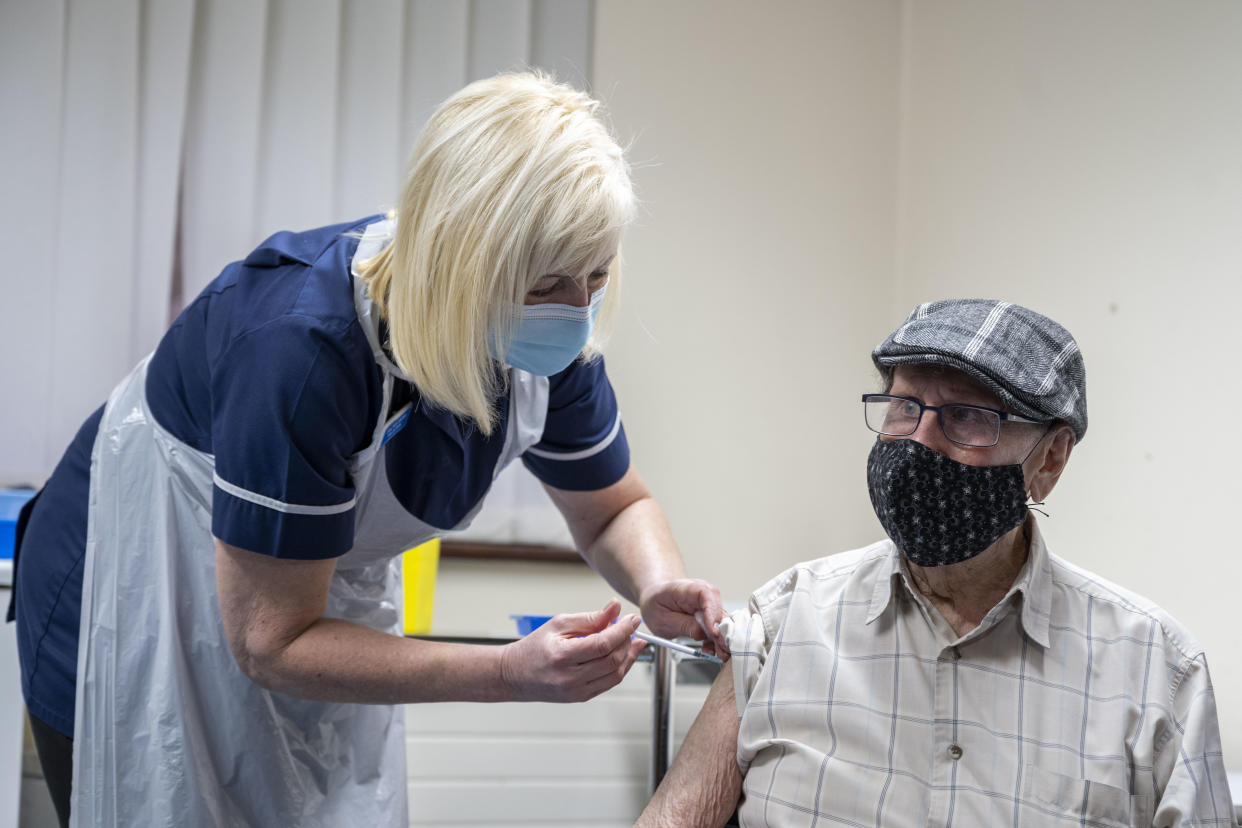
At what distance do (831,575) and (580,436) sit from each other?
16.6 inches

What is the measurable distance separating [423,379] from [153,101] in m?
1.78

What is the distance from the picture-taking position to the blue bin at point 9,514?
2.22 m

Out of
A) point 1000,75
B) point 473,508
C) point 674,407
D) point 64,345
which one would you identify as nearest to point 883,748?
point 473,508

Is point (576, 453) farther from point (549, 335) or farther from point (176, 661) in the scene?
point (176, 661)

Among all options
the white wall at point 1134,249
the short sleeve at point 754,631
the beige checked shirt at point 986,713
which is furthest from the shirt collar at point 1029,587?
the white wall at point 1134,249

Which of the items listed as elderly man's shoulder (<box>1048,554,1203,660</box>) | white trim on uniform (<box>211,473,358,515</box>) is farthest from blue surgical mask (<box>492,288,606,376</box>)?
elderly man's shoulder (<box>1048,554,1203,660</box>)

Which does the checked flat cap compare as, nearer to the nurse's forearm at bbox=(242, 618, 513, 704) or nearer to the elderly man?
the elderly man

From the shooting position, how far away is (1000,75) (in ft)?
8.52

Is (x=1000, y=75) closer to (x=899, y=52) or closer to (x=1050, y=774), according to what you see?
(x=899, y=52)

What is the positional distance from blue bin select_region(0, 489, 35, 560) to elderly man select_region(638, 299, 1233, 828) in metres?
1.58

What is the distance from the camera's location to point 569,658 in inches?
47.0

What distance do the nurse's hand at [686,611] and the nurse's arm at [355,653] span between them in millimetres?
203

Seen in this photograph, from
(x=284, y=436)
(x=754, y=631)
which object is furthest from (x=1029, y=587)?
(x=284, y=436)

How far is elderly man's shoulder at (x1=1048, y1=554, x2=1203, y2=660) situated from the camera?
1.28 m
